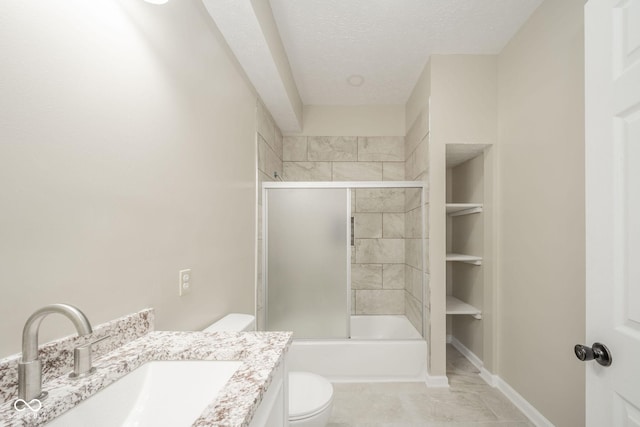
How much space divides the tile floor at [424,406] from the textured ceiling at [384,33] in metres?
2.59

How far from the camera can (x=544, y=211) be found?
1.87m

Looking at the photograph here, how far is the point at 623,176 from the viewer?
857 millimetres

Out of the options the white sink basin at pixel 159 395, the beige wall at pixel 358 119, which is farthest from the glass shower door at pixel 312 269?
the white sink basin at pixel 159 395

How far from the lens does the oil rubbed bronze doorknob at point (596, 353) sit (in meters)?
0.88

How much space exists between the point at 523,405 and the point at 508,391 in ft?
0.56

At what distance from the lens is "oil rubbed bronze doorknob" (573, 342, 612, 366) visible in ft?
2.89

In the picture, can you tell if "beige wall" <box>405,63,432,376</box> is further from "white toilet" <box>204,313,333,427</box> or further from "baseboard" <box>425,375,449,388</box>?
"white toilet" <box>204,313,333,427</box>

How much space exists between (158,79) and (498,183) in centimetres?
235

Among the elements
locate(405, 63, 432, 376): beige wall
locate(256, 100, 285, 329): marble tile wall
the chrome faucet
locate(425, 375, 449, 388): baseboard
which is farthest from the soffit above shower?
locate(425, 375, 449, 388): baseboard

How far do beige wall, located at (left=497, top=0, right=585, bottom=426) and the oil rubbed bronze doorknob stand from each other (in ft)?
2.73

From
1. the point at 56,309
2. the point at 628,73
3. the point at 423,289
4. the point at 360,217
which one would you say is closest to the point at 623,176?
the point at 628,73

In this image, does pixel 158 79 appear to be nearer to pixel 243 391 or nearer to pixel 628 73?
pixel 243 391

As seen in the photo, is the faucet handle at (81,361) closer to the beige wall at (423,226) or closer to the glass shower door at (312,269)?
the glass shower door at (312,269)

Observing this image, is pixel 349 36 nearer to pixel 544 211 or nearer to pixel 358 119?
pixel 358 119
